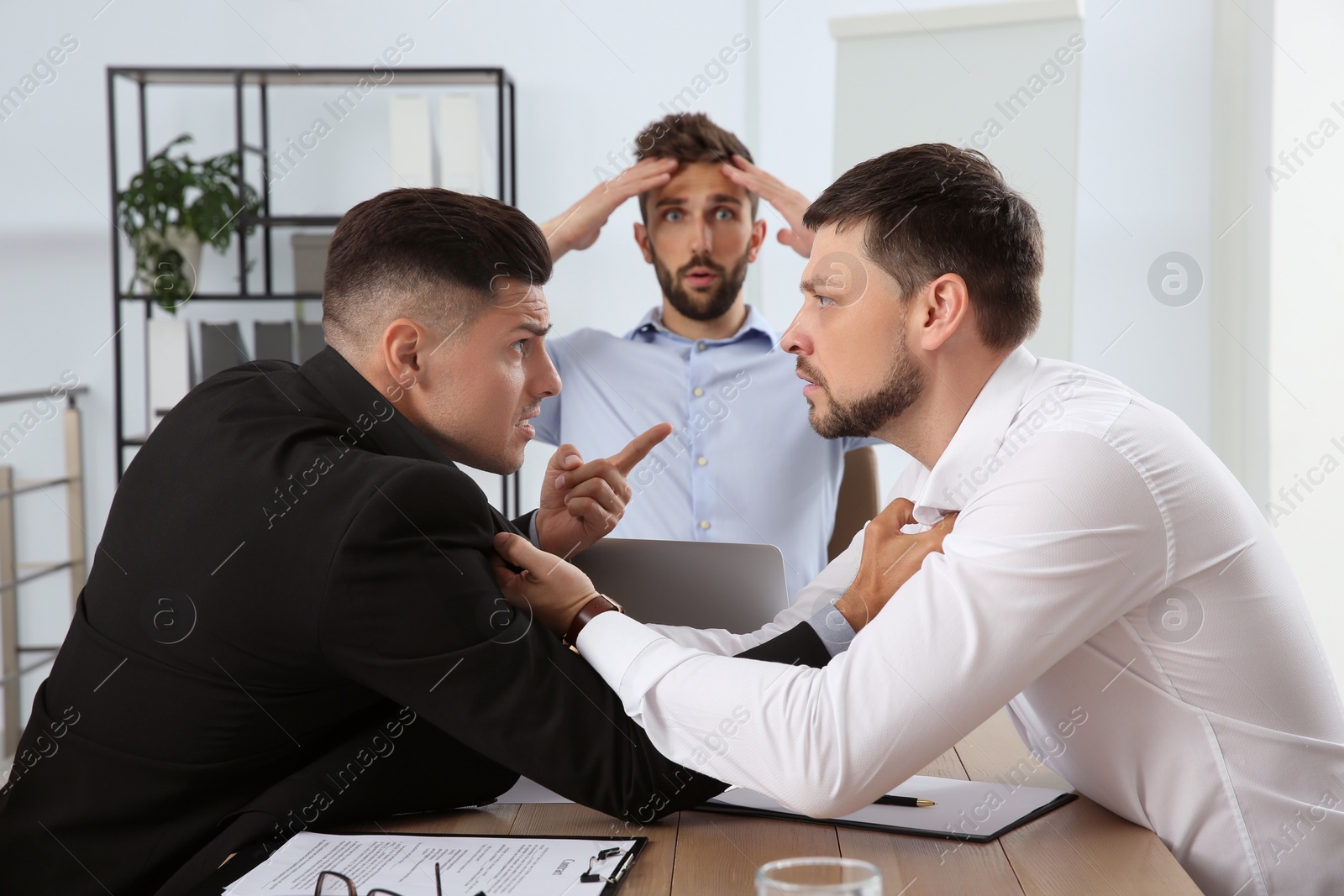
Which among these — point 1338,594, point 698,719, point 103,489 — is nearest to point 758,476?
point 698,719

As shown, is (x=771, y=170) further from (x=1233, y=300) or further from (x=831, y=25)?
(x=1233, y=300)

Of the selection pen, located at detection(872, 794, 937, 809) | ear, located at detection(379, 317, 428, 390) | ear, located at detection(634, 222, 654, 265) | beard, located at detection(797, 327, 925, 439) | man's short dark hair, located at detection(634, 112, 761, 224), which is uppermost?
man's short dark hair, located at detection(634, 112, 761, 224)

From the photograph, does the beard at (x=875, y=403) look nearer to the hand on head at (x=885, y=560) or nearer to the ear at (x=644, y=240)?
the hand on head at (x=885, y=560)

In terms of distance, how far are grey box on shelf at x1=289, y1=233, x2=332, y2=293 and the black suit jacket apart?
2.29 meters

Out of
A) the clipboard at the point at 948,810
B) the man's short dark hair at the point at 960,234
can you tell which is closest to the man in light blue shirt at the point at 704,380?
the man's short dark hair at the point at 960,234

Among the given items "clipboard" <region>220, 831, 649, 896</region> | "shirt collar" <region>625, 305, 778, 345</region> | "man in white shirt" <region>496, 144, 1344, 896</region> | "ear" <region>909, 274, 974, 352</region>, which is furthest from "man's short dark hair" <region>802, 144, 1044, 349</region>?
"shirt collar" <region>625, 305, 778, 345</region>

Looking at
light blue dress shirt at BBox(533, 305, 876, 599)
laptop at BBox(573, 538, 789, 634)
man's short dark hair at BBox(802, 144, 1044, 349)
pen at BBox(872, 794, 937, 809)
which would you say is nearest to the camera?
pen at BBox(872, 794, 937, 809)

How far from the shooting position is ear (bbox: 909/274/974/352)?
Result: 4.18 feet

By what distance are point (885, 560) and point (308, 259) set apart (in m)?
2.71

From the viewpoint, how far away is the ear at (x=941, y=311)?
1273 mm

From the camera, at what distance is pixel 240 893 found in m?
0.83

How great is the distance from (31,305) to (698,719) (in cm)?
356

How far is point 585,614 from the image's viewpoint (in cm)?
114

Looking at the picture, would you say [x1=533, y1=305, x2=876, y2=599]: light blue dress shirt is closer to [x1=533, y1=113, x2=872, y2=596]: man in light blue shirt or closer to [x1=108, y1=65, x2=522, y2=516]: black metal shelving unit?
[x1=533, y1=113, x2=872, y2=596]: man in light blue shirt
